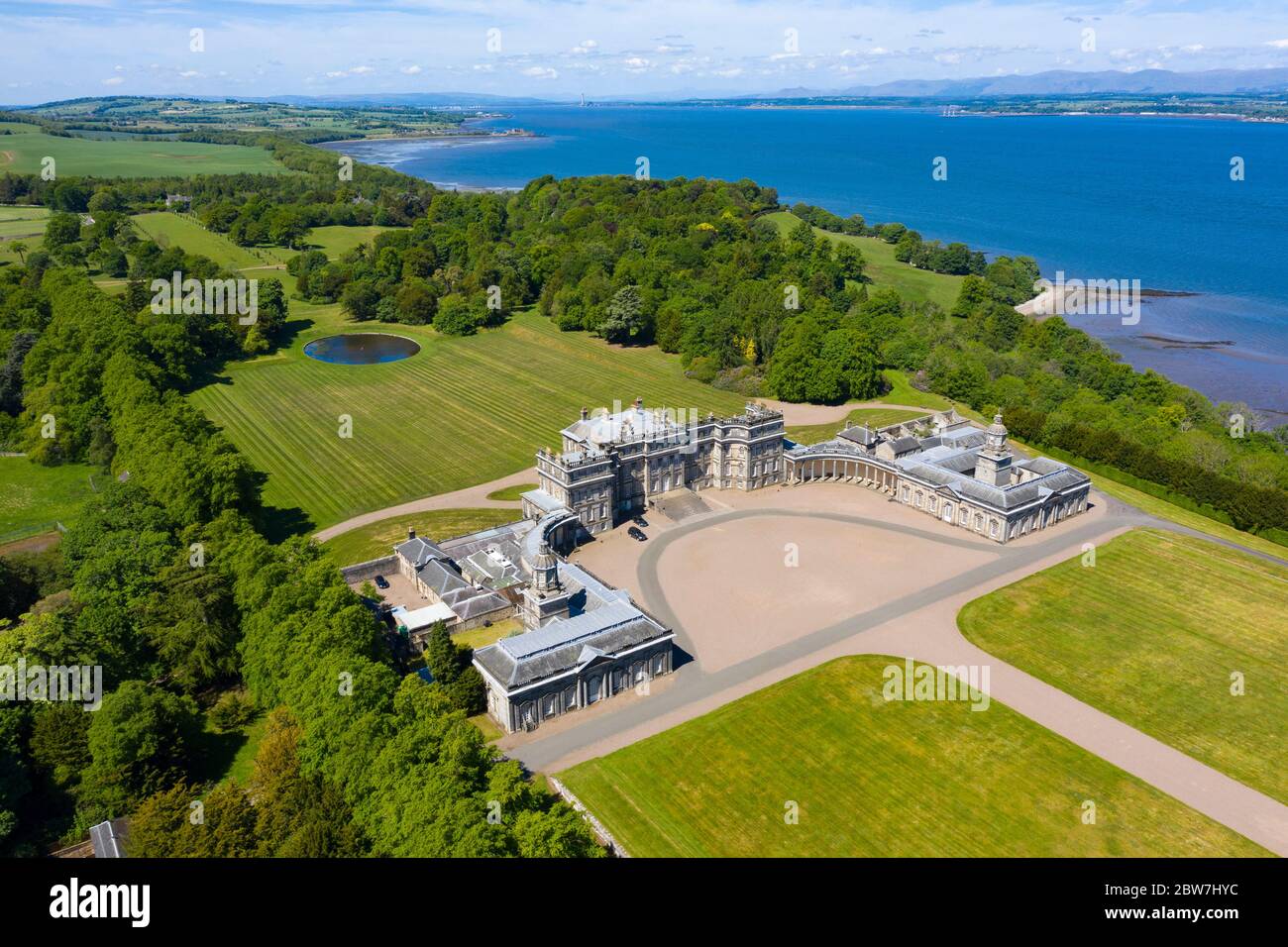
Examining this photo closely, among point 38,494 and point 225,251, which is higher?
point 225,251

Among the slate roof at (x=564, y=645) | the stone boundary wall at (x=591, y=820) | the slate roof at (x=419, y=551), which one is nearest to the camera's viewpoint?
the stone boundary wall at (x=591, y=820)

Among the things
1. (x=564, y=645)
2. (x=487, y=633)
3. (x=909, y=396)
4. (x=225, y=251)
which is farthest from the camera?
(x=225, y=251)

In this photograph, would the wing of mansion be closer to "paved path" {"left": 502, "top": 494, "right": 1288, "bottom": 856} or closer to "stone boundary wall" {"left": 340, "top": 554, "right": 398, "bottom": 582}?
"stone boundary wall" {"left": 340, "top": 554, "right": 398, "bottom": 582}

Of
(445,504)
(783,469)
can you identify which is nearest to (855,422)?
(783,469)

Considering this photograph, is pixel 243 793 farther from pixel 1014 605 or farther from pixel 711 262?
pixel 711 262

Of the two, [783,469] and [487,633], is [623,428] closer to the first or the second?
[783,469]

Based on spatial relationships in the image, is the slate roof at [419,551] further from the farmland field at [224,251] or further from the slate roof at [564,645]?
the farmland field at [224,251]

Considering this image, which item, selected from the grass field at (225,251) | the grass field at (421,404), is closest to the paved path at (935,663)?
the grass field at (421,404)
